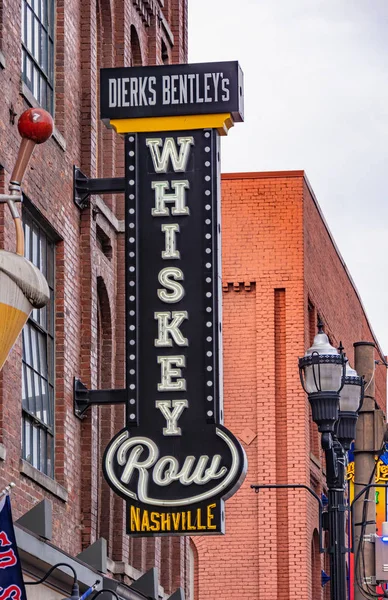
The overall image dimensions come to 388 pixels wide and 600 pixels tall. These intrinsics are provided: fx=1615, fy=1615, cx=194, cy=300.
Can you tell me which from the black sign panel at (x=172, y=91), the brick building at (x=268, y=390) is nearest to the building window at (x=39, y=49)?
the black sign panel at (x=172, y=91)

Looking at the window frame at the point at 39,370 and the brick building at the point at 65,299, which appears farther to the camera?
the window frame at the point at 39,370

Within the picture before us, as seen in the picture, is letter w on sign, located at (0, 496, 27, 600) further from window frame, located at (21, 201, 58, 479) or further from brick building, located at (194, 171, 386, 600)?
brick building, located at (194, 171, 386, 600)

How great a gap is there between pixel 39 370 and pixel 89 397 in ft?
3.31

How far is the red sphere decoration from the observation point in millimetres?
10600

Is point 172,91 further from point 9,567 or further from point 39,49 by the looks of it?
point 9,567

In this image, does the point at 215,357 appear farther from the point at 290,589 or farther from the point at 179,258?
the point at 290,589

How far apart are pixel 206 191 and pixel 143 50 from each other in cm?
667

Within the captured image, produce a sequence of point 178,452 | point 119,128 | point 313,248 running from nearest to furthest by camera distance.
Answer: point 178,452, point 119,128, point 313,248

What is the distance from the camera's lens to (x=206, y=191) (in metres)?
17.8

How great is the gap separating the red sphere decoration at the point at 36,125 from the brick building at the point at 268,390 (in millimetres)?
23054

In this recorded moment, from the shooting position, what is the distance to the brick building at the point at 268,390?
33281mm

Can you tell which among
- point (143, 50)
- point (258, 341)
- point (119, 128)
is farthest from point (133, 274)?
point (258, 341)

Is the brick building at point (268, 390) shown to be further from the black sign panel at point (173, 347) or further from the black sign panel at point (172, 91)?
the black sign panel at point (173, 347)

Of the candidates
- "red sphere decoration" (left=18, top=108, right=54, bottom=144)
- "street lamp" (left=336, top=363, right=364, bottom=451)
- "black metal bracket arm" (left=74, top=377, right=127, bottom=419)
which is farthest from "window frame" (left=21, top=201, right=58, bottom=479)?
"red sphere decoration" (left=18, top=108, right=54, bottom=144)
